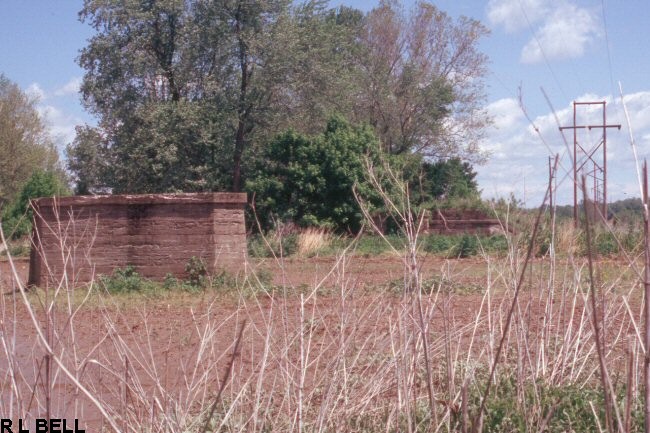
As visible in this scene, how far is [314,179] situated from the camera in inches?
1004

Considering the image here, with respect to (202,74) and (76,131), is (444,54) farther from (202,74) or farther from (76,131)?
(76,131)

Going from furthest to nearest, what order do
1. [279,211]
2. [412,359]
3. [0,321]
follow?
[279,211] < [412,359] < [0,321]

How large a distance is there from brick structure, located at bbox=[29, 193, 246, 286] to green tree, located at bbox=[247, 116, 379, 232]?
12340 millimetres

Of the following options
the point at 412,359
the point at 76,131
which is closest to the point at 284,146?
the point at 76,131

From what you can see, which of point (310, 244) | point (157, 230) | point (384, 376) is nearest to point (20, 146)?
point (310, 244)

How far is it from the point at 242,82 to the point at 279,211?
561cm

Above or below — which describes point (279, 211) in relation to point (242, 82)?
below

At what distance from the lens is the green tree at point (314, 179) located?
25.2 meters

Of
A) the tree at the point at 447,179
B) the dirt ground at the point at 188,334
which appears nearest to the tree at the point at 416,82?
the tree at the point at 447,179

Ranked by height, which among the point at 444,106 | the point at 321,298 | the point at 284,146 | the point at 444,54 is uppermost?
the point at 444,54

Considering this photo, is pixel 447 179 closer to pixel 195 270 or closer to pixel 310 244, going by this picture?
pixel 310 244

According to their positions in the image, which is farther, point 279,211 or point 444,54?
point 444,54

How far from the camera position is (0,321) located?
2.86 m

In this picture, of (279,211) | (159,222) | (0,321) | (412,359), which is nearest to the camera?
(0,321)
